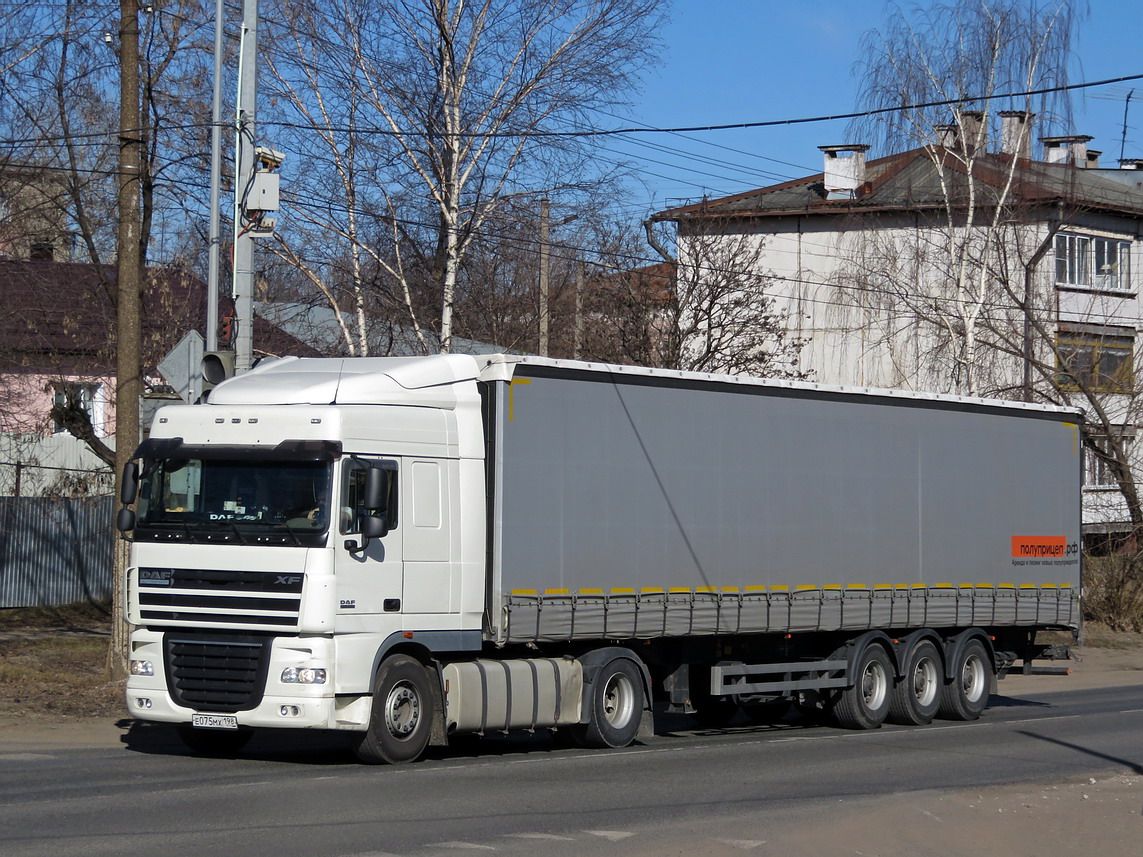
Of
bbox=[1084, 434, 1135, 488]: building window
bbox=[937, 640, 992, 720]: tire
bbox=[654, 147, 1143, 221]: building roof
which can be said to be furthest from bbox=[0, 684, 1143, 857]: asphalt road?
bbox=[1084, 434, 1135, 488]: building window

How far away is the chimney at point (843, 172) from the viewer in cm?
4738

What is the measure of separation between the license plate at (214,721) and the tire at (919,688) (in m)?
8.51

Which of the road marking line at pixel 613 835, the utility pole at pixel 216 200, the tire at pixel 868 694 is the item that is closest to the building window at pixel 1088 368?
the tire at pixel 868 694

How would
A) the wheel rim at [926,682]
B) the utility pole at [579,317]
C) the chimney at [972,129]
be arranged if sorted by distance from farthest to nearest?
the chimney at [972,129], the utility pole at [579,317], the wheel rim at [926,682]

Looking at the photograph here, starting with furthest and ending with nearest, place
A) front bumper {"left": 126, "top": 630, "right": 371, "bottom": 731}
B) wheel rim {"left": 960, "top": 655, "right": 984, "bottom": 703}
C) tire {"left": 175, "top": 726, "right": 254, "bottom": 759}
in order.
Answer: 1. wheel rim {"left": 960, "top": 655, "right": 984, "bottom": 703}
2. tire {"left": 175, "top": 726, "right": 254, "bottom": 759}
3. front bumper {"left": 126, "top": 630, "right": 371, "bottom": 731}

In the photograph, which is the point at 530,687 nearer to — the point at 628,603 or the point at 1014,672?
the point at 628,603

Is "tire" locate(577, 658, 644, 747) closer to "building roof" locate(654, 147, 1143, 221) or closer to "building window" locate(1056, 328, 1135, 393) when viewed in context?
"building roof" locate(654, 147, 1143, 221)

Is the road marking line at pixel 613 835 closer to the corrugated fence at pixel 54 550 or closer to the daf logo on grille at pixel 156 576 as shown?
the daf logo on grille at pixel 156 576

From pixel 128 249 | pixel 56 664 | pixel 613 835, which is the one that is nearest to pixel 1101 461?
pixel 56 664

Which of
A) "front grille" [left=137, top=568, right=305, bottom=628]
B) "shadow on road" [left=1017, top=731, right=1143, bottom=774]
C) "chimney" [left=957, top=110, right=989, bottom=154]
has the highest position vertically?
"chimney" [left=957, top=110, right=989, bottom=154]

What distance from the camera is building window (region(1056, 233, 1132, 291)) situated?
43.2m

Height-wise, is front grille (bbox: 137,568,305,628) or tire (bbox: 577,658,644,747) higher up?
front grille (bbox: 137,568,305,628)

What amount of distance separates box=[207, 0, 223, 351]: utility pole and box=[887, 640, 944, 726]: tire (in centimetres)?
904

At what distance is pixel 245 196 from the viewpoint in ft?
55.5
